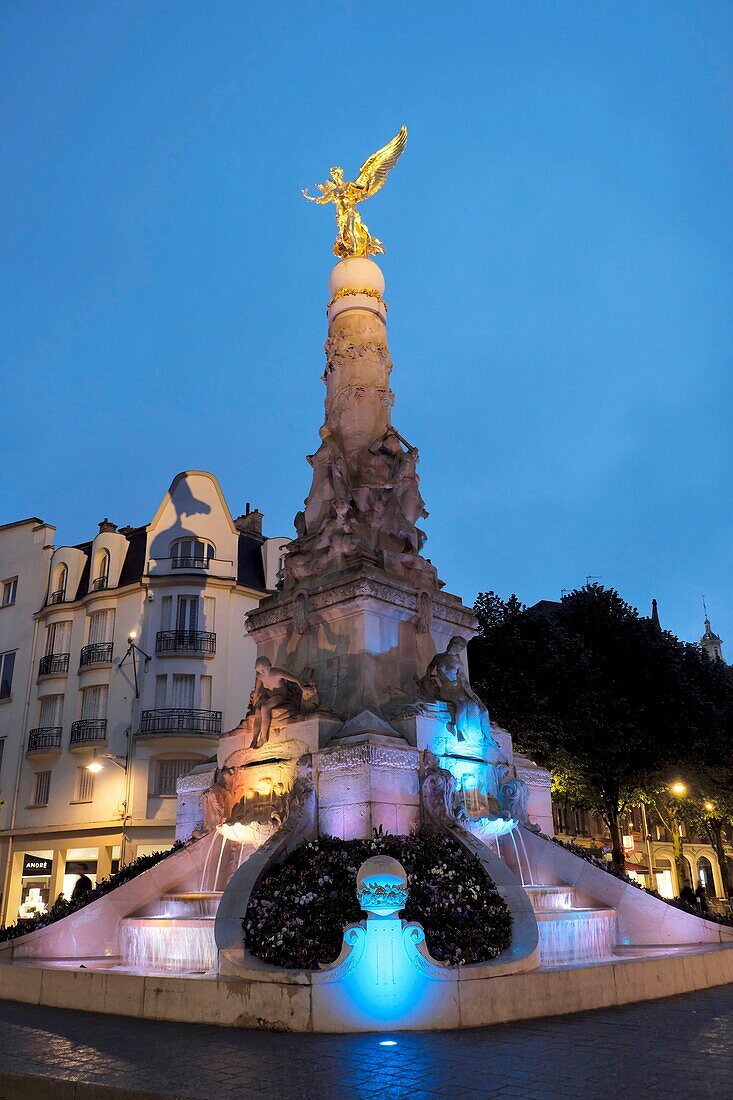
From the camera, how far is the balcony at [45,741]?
3753 cm

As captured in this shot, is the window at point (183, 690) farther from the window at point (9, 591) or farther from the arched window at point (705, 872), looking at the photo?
the arched window at point (705, 872)

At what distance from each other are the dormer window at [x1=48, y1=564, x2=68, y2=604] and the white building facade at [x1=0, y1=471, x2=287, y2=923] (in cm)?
7

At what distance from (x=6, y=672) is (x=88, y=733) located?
25.1 ft

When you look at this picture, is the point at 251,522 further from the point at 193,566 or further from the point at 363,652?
the point at 363,652

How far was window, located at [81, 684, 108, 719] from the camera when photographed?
37344 millimetres

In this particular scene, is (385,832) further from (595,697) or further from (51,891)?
(51,891)

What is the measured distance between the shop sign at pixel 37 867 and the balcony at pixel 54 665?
24.9 ft

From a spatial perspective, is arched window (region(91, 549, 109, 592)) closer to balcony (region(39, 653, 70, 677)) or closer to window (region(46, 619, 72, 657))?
window (region(46, 619, 72, 657))

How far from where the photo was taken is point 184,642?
3747cm

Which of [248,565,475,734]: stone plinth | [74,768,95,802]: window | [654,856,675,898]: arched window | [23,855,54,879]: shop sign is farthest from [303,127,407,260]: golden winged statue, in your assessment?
[654,856,675,898]: arched window

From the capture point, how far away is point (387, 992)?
9141 mm

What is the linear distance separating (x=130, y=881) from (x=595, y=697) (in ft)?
60.2

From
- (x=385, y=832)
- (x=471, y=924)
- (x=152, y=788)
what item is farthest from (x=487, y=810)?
(x=152, y=788)

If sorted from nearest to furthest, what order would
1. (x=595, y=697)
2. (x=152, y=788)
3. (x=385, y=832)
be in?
(x=385, y=832) < (x=595, y=697) < (x=152, y=788)
